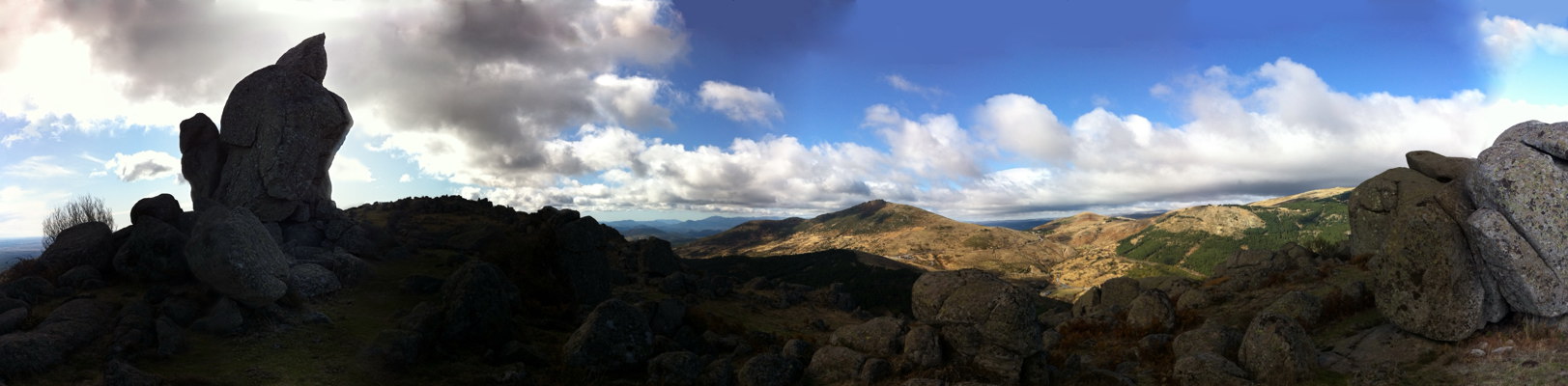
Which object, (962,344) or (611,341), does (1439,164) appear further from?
(611,341)

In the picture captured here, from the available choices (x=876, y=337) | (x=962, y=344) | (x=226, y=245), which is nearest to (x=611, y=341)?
(x=876, y=337)

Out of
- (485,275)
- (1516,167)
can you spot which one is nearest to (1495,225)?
(1516,167)

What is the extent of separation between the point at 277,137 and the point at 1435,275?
55139 millimetres

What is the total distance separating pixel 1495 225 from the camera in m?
19.0

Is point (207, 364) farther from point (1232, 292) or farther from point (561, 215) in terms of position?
point (1232, 292)

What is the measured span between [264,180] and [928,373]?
38922 millimetres

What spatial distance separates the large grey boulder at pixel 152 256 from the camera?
22250mm

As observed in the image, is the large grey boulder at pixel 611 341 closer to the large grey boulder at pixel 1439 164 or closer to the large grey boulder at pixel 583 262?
the large grey boulder at pixel 583 262

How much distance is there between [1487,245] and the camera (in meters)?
19.1

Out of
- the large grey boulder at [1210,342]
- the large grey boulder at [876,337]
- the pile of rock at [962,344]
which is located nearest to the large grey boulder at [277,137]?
the pile of rock at [962,344]

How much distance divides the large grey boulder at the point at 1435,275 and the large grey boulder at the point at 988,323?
13.8 m

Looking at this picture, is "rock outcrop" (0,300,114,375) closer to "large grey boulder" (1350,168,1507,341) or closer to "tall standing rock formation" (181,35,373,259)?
"tall standing rock formation" (181,35,373,259)

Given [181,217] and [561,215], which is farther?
[561,215]

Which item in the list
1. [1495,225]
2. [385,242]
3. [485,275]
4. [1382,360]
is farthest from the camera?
[385,242]
